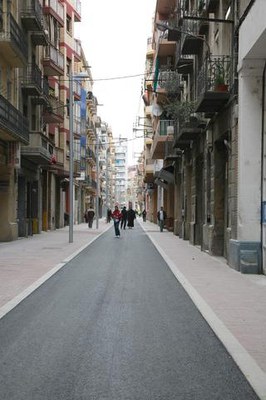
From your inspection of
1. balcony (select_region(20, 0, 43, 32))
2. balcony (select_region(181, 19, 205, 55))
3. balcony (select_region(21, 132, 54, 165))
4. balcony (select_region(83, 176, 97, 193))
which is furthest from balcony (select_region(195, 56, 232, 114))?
balcony (select_region(83, 176, 97, 193))

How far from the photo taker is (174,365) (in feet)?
19.4

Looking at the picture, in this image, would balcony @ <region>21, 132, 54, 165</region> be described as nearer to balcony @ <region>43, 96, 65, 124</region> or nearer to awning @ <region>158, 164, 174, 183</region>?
balcony @ <region>43, 96, 65, 124</region>

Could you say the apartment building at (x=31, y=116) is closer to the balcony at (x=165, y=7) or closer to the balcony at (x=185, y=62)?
the balcony at (x=185, y=62)

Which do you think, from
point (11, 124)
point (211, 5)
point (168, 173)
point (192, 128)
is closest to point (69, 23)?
point (168, 173)

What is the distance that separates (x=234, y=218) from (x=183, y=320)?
7339 millimetres

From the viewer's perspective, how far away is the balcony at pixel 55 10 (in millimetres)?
37781

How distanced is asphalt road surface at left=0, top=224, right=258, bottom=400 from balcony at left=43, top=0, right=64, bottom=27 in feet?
97.0

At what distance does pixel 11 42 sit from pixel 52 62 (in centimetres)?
1311

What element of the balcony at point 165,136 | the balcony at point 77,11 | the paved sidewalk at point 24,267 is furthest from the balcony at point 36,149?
the balcony at point 77,11

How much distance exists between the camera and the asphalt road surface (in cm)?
510

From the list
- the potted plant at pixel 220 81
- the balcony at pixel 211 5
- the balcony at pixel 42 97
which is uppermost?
the balcony at pixel 211 5

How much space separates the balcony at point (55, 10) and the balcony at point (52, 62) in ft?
8.14

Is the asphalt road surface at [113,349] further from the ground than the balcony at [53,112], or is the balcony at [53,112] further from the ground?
the balcony at [53,112]

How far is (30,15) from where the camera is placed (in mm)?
29078
